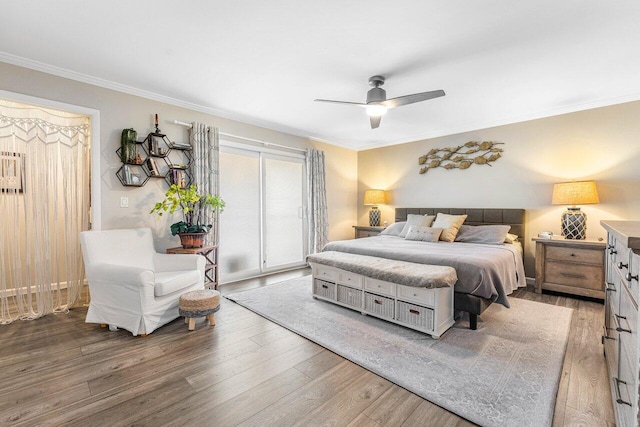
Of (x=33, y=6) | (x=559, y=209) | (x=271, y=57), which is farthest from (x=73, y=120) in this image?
(x=559, y=209)

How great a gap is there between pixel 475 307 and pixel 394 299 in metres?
0.73

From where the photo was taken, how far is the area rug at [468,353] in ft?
5.69

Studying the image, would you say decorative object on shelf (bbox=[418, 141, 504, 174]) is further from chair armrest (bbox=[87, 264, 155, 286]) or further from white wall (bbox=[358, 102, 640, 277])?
chair armrest (bbox=[87, 264, 155, 286])

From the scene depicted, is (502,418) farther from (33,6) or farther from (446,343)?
(33,6)

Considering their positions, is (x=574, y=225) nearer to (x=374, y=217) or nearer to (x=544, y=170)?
(x=544, y=170)

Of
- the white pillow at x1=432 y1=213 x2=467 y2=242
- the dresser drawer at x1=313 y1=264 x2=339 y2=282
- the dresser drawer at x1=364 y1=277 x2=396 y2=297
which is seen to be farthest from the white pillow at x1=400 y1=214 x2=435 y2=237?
the dresser drawer at x1=364 y1=277 x2=396 y2=297

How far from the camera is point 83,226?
3.33m

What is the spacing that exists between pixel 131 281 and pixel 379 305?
2.35 meters

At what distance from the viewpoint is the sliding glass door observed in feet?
15.0

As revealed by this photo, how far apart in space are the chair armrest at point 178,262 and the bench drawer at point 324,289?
4.44ft

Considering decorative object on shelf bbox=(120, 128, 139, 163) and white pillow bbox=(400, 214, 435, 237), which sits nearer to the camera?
decorative object on shelf bbox=(120, 128, 139, 163)

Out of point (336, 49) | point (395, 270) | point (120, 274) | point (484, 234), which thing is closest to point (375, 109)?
point (336, 49)

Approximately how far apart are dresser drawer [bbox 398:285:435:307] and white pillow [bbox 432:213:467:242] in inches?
74.6

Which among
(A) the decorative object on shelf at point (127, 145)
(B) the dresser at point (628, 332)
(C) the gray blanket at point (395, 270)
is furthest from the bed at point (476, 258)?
(A) the decorative object on shelf at point (127, 145)
